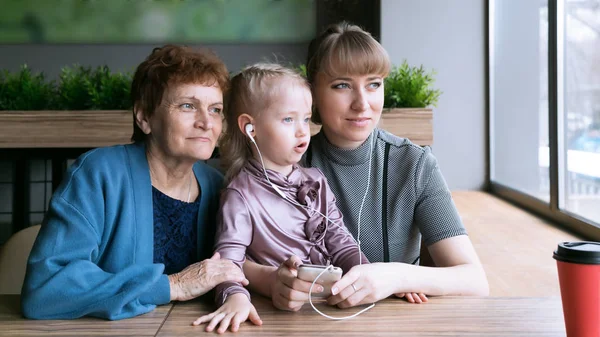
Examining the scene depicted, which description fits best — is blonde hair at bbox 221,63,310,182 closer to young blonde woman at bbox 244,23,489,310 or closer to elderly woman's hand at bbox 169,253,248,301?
young blonde woman at bbox 244,23,489,310

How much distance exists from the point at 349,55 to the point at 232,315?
76 centimetres

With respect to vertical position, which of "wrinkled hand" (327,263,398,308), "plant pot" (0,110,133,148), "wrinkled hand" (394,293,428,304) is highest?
"plant pot" (0,110,133,148)

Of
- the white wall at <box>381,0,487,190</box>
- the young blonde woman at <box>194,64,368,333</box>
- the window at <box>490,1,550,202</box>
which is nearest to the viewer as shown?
the young blonde woman at <box>194,64,368,333</box>

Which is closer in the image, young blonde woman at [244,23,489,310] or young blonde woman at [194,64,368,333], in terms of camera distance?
young blonde woman at [194,64,368,333]

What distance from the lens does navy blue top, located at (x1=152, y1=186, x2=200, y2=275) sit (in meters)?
1.66

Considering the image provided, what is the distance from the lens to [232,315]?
1.29m

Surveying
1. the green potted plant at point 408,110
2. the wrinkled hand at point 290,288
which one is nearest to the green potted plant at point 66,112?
the green potted plant at point 408,110

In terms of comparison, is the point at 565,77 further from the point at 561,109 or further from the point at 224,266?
the point at 224,266

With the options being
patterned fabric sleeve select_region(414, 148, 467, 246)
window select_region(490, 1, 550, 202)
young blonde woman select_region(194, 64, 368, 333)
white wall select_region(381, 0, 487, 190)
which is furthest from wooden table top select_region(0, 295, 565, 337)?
white wall select_region(381, 0, 487, 190)

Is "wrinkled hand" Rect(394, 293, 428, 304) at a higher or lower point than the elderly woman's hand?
lower

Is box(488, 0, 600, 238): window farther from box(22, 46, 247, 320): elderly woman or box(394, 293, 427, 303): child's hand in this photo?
box(22, 46, 247, 320): elderly woman

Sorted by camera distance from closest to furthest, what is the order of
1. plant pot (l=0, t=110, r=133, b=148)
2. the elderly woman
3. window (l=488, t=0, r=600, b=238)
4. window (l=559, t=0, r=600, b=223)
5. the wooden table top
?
the wooden table top
the elderly woman
plant pot (l=0, t=110, r=133, b=148)
window (l=559, t=0, r=600, b=223)
window (l=488, t=0, r=600, b=238)

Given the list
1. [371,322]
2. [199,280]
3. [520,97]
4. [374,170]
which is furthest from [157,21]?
[371,322]

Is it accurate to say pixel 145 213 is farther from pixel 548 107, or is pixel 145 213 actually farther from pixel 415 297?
pixel 548 107
